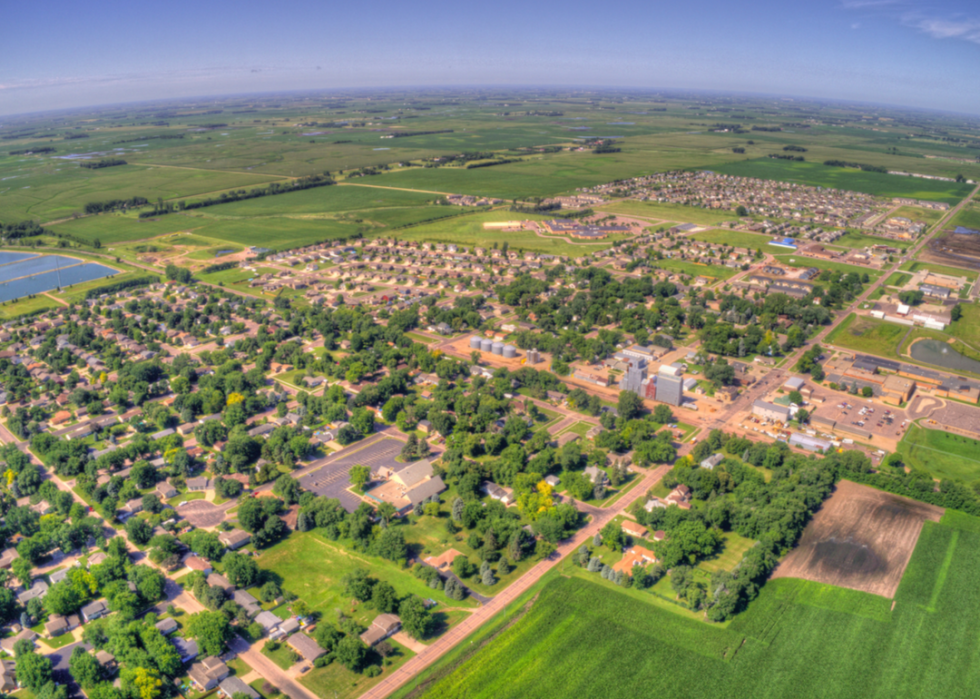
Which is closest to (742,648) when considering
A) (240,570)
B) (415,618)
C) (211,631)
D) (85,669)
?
(415,618)

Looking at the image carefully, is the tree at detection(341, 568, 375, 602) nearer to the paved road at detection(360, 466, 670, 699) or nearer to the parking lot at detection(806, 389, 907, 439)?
the paved road at detection(360, 466, 670, 699)

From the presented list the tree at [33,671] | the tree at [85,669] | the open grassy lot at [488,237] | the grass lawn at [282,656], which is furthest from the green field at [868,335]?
the tree at [33,671]

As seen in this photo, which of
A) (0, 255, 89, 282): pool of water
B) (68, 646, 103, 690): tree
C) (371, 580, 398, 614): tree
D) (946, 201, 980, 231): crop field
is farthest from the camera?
(946, 201, 980, 231): crop field

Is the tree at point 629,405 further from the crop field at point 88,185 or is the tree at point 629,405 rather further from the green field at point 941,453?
the crop field at point 88,185

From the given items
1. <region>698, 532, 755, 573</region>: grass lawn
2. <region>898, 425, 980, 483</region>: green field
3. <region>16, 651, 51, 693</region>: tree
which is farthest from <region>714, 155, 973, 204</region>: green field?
<region>16, 651, 51, 693</region>: tree

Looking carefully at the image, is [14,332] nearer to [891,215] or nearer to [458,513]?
[458,513]
